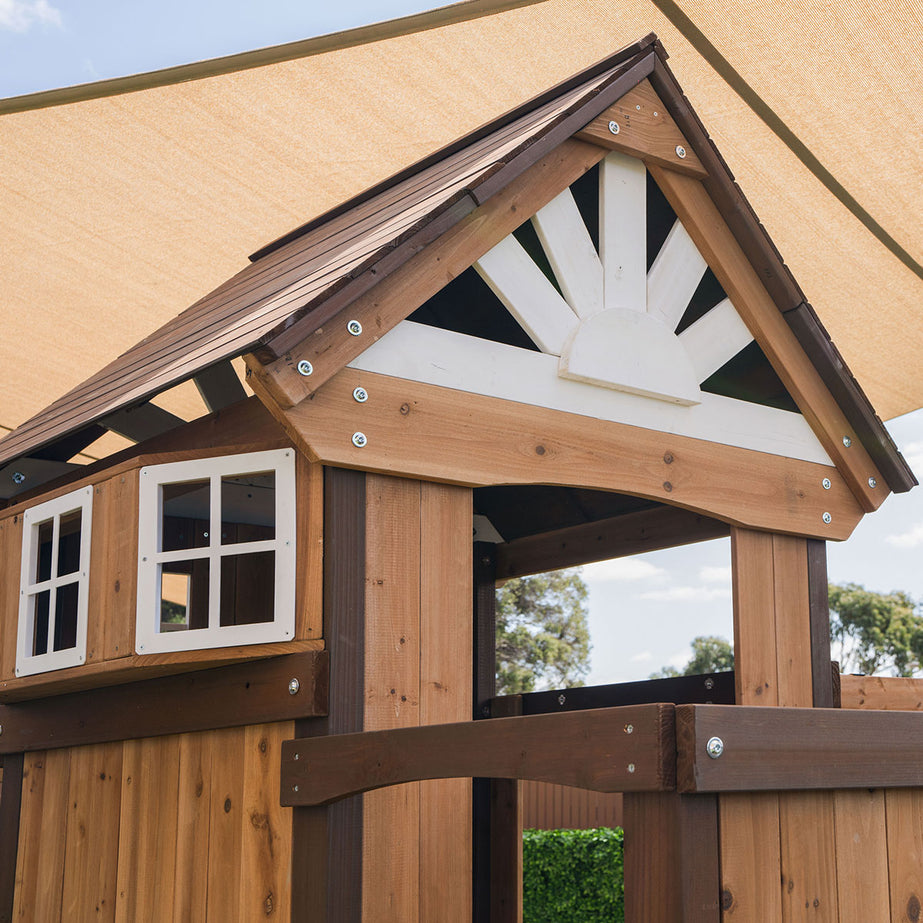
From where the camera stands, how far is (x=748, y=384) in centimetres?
479

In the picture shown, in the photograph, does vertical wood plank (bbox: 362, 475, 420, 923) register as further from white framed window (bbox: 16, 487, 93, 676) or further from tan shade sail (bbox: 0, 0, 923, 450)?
tan shade sail (bbox: 0, 0, 923, 450)

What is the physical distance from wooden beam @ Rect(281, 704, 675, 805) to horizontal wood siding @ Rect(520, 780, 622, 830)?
12.6 meters

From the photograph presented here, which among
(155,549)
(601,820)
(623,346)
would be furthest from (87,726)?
(601,820)

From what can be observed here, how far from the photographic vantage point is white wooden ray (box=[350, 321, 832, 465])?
3.47 meters

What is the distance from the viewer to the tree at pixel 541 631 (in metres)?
24.3

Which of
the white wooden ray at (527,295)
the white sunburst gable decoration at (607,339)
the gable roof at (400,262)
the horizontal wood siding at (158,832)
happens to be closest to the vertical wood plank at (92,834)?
the horizontal wood siding at (158,832)

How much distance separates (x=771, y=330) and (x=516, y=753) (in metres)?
2.47

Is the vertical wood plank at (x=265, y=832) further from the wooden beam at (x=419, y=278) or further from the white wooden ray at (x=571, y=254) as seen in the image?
the white wooden ray at (x=571, y=254)

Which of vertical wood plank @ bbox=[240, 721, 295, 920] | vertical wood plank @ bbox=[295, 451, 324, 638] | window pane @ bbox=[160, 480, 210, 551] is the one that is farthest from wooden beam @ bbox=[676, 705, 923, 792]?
window pane @ bbox=[160, 480, 210, 551]

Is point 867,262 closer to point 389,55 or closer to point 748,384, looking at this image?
point 748,384

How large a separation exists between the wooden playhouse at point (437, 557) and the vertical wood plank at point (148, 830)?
0.5 inches

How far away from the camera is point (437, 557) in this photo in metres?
3.50

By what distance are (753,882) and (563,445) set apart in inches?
68.3

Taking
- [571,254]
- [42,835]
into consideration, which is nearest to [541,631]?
[42,835]
